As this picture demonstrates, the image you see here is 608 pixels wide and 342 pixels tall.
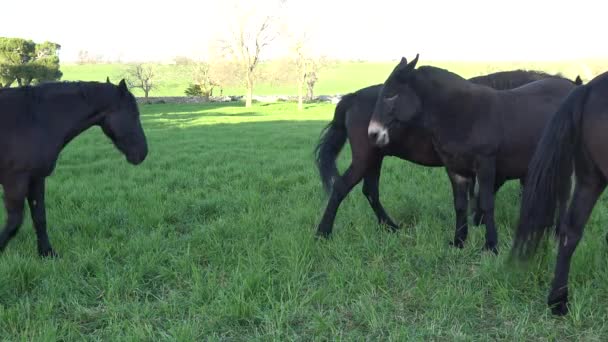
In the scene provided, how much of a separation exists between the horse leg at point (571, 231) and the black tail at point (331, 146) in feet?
→ 8.59

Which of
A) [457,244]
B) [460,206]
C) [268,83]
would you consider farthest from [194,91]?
[457,244]

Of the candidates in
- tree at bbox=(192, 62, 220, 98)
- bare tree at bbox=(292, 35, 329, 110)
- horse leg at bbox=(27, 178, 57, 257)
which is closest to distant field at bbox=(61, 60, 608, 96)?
tree at bbox=(192, 62, 220, 98)

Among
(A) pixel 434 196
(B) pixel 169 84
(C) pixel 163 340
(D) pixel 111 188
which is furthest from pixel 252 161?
(B) pixel 169 84

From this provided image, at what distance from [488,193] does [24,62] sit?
48886mm

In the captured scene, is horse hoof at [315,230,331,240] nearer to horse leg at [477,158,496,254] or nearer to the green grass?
the green grass

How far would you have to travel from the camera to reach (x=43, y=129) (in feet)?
13.1

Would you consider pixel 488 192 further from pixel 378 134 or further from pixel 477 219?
pixel 378 134

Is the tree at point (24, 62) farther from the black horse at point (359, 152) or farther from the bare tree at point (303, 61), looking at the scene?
the black horse at point (359, 152)

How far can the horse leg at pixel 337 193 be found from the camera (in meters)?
4.76

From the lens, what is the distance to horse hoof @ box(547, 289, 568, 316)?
2.90 meters

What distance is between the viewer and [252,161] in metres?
10.0

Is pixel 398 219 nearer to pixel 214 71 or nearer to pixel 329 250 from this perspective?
pixel 329 250

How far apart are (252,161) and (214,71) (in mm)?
50304

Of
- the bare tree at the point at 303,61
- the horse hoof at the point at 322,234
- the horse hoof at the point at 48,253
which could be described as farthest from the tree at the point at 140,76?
the horse hoof at the point at 322,234
